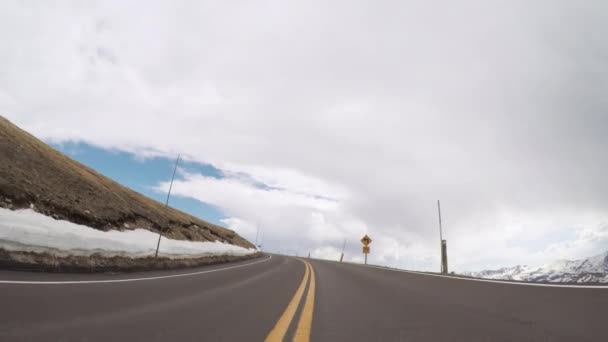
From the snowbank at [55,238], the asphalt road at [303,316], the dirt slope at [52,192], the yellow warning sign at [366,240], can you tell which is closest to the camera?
the asphalt road at [303,316]

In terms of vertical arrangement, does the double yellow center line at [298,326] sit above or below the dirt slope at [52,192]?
below

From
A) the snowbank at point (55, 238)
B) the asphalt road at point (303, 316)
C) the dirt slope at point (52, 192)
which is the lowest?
the asphalt road at point (303, 316)

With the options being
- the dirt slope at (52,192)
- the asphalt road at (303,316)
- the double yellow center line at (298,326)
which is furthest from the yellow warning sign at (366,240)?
the double yellow center line at (298,326)

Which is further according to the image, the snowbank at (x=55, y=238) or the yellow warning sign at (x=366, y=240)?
the yellow warning sign at (x=366, y=240)

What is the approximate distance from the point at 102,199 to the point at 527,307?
79.5ft

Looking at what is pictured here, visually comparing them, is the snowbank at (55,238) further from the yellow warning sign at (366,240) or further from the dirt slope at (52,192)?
the yellow warning sign at (366,240)

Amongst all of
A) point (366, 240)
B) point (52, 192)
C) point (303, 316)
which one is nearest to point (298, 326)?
point (303, 316)

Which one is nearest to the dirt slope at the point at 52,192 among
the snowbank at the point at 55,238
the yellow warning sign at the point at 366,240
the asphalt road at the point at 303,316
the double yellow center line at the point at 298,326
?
the snowbank at the point at 55,238

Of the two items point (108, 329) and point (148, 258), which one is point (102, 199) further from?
point (108, 329)

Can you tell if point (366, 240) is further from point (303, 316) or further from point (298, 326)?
point (298, 326)

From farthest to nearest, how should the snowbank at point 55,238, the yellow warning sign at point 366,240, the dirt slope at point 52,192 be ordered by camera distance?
the yellow warning sign at point 366,240, the dirt slope at point 52,192, the snowbank at point 55,238

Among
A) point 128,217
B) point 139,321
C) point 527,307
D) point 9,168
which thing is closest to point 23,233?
point 9,168

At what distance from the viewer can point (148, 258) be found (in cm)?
1470

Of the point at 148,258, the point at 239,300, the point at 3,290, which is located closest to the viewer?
the point at 3,290
